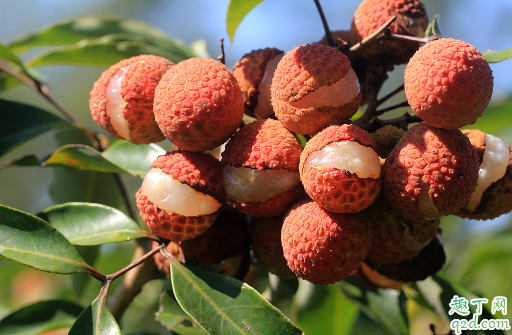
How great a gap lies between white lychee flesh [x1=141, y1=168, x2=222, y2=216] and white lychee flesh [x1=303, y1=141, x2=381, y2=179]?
0.26 m

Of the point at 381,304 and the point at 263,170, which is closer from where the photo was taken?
the point at 263,170

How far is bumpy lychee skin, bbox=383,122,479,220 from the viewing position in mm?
816

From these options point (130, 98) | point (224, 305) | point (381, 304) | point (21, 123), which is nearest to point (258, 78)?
point (130, 98)

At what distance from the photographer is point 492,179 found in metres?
0.98

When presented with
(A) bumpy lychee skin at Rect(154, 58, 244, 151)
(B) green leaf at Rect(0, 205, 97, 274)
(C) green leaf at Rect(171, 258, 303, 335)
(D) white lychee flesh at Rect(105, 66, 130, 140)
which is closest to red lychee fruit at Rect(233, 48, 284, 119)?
(A) bumpy lychee skin at Rect(154, 58, 244, 151)

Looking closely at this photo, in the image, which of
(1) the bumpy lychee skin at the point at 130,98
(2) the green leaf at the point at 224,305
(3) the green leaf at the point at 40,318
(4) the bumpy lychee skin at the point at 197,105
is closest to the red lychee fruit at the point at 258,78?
(4) the bumpy lychee skin at the point at 197,105

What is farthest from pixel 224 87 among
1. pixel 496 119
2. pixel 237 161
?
pixel 496 119

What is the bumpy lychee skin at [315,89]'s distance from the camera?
2.95 ft

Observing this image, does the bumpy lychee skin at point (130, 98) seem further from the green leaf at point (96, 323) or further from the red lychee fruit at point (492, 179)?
the red lychee fruit at point (492, 179)

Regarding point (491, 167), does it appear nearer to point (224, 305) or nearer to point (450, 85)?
point (450, 85)

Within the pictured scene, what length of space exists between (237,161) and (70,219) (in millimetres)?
550

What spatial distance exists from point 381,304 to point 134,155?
1060 millimetres

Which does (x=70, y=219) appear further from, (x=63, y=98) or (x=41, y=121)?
(x=63, y=98)

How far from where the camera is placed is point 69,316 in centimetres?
143
